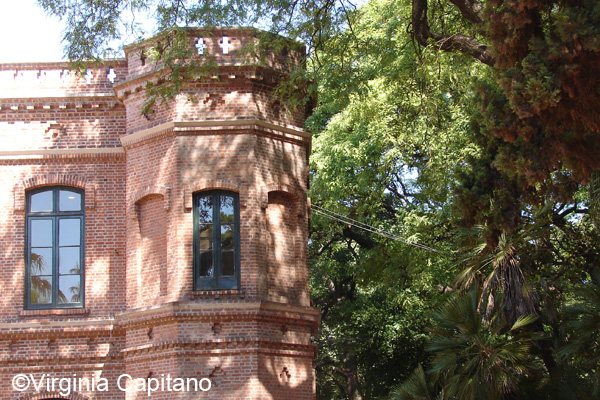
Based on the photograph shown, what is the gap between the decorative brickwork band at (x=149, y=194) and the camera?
1752 centimetres

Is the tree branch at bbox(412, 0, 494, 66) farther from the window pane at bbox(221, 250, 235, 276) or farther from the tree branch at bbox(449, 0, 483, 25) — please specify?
the window pane at bbox(221, 250, 235, 276)

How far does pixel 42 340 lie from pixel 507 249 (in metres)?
9.61

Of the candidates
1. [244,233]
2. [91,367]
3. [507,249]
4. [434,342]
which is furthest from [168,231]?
[507,249]

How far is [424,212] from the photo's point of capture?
79.9 feet

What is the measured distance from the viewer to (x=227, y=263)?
17.4 meters

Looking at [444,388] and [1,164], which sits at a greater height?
[1,164]

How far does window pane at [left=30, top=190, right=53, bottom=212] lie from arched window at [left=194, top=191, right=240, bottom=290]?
3.36m

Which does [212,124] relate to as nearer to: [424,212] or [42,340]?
[42,340]

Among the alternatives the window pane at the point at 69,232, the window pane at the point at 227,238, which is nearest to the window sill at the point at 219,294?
the window pane at the point at 227,238

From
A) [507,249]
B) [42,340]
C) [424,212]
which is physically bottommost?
[42,340]

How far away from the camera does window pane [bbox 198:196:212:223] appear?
691 inches

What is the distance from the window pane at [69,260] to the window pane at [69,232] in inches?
4.9

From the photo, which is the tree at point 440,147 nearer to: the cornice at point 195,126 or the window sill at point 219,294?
the cornice at point 195,126

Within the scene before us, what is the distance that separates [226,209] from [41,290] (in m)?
4.23
